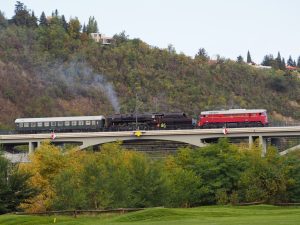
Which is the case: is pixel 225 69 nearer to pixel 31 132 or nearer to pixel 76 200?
pixel 31 132

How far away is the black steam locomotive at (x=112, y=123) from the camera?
87.4m

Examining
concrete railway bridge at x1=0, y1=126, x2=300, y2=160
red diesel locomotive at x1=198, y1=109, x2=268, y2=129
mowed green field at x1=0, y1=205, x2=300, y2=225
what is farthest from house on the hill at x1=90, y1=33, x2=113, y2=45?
mowed green field at x1=0, y1=205, x2=300, y2=225

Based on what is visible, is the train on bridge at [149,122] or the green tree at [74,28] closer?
the train on bridge at [149,122]

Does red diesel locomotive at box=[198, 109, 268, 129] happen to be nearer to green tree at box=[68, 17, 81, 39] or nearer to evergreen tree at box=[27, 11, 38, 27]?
green tree at box=[68, 17, 81, 39]

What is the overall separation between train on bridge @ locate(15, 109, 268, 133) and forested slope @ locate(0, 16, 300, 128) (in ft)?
103

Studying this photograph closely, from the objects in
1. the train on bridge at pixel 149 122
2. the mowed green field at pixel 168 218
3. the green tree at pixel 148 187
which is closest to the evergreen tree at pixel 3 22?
the train on bridge at pixel 149 122

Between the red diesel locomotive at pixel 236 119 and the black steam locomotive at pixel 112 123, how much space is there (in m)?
2.99

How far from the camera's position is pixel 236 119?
84.6 m

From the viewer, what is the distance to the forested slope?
136m

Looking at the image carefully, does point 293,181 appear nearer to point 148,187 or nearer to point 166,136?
point 148,187

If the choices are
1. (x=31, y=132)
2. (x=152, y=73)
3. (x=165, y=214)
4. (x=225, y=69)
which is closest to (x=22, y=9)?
(x=152, y=73)

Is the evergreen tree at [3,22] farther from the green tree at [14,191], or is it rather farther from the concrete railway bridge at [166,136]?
the green tree at [14,191]

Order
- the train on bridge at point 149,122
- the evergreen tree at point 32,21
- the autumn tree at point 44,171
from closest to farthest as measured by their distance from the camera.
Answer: the autumn tree at point 44,171 → the train on bridge at point 149,122 → the evergreen tree at point 32,21

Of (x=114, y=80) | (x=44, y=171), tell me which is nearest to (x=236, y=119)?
(x=44, y=171)
